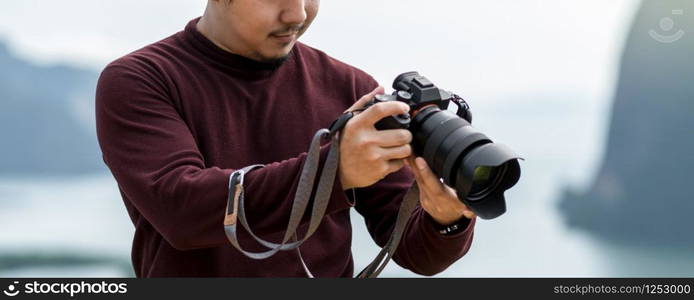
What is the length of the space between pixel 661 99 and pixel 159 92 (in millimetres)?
1639

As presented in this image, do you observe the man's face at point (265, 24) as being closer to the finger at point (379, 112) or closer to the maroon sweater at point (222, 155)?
the maroon sweater at point (222, 155)

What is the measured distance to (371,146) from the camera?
0.91 m

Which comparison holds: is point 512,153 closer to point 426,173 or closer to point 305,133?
point 426,173

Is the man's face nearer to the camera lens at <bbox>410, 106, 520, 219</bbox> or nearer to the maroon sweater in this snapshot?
the maroon sweater

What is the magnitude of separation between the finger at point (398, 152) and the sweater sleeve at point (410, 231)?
0.57ft

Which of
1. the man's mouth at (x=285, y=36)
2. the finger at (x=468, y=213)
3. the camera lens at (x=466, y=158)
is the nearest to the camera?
the camera lens at (x=466, y=158)

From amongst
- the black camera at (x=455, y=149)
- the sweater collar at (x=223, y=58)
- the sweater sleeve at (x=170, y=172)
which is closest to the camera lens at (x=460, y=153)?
the black camera at (x=455, y=149)

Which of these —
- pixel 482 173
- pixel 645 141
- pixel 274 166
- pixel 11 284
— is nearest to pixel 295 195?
pixel 274 166

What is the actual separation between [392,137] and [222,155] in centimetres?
27

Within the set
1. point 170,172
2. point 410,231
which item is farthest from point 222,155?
point 410,231

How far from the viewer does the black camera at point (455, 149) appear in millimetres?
888

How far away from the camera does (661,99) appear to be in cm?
235

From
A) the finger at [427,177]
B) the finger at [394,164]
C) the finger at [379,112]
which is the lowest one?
the finger at [427,177]

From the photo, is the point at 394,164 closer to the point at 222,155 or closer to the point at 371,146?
the point at 371,146
